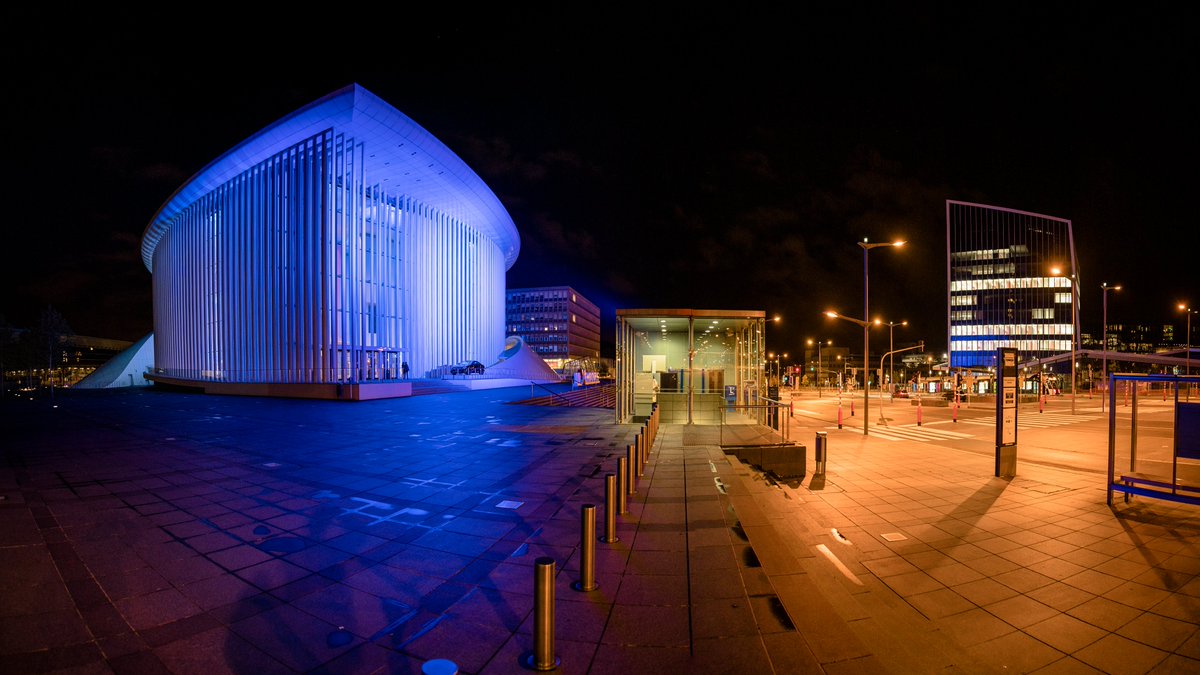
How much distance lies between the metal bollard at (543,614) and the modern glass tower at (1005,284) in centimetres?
9676

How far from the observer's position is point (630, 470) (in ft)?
24.7

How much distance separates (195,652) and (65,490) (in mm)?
6890

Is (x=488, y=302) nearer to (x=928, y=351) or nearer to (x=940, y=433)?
(x=940, y=433)

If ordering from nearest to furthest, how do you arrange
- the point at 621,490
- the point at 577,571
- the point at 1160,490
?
the point at 577,571
the point at 621,490
the point at 1160,490

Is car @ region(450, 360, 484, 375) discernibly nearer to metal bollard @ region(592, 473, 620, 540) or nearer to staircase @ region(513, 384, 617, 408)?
staircase @ region(513, 384, 617, 408)

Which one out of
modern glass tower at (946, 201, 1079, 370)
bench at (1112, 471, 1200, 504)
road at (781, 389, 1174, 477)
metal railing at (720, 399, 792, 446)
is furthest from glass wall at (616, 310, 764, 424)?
modern glass tower at (946, 201, 1079, 370)

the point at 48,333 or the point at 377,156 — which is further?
the point at 48,333

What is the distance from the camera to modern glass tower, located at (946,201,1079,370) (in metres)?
80.6

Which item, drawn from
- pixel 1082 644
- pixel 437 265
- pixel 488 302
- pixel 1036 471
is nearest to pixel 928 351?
pixel 488 302

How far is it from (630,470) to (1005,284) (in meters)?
106

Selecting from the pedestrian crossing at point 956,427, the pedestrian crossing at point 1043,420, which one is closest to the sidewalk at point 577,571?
the pedestrian crossing at point 956,427

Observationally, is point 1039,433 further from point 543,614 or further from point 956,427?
point 543,614

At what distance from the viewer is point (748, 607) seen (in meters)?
3.91

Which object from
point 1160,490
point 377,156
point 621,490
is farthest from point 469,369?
point 1160,490
